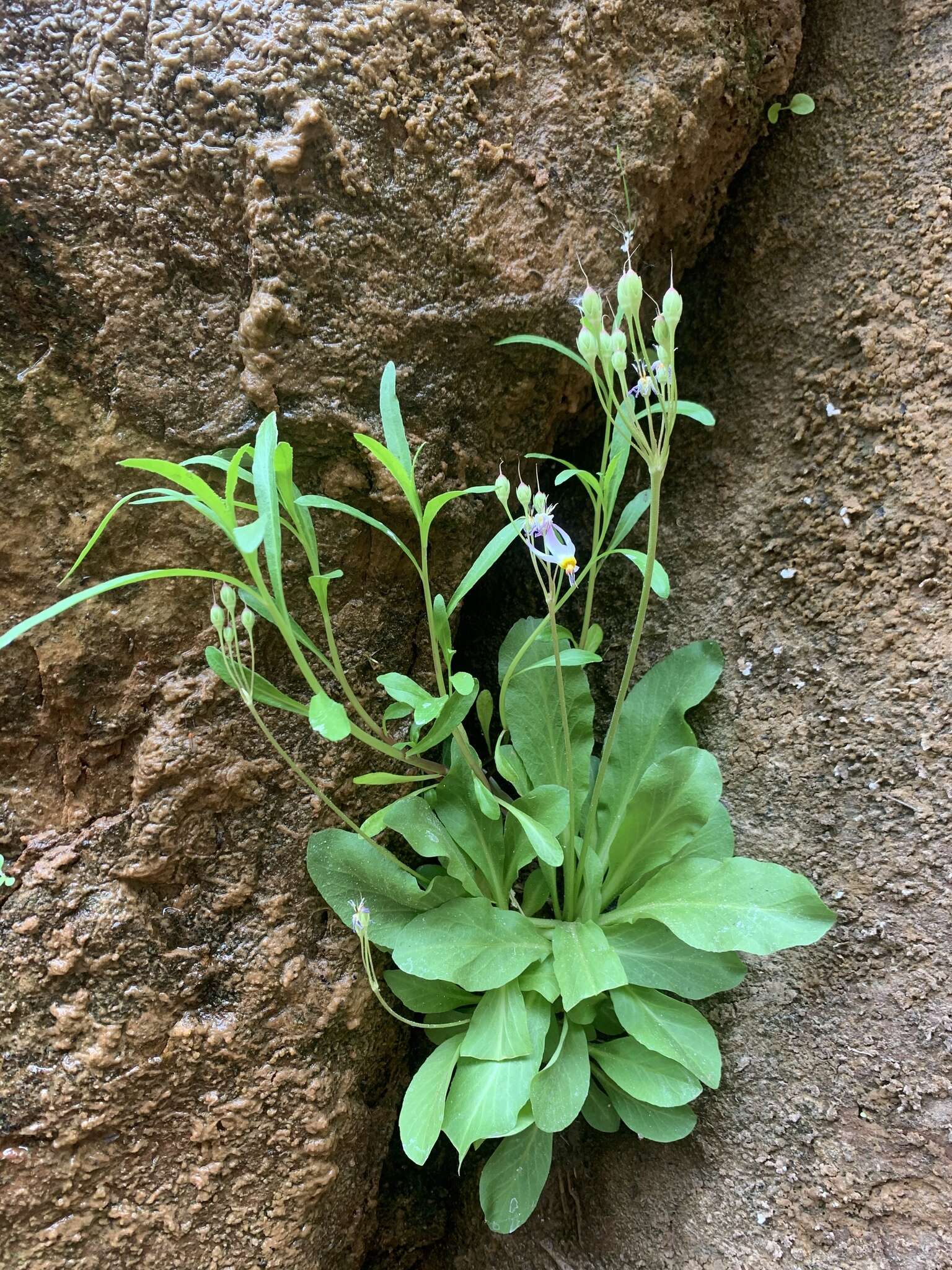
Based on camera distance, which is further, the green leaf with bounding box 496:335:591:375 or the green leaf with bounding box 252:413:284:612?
the green leaf with bounding box 496:335:591:375

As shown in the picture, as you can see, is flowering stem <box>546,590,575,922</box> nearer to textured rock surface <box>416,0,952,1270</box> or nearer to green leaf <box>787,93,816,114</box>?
textured rock surface <box>416,0,952,1270</box>

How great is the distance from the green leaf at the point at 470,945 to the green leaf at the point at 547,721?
0.20 metres

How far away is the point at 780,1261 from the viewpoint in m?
0.96

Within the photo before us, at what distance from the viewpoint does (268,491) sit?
2.41 feet

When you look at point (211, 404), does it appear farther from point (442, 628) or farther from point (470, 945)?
point (470, 945)

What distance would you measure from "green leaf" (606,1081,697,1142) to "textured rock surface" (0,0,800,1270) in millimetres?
386

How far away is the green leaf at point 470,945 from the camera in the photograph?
0.94m

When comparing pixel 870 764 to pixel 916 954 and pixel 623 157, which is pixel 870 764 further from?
pixel 623 157

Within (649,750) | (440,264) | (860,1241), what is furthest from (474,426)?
(860,1241)

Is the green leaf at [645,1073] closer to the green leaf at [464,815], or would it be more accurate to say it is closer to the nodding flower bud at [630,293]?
the green leaf at [464,815]

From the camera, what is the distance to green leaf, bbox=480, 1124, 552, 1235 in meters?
0.98

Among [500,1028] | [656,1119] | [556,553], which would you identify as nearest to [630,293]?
[556,553]

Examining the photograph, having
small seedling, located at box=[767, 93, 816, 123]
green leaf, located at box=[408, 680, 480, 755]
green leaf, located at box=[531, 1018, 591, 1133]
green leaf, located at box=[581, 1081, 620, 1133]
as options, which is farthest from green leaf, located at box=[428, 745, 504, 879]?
small seedling, located at box=[767, 93, 816, 123]

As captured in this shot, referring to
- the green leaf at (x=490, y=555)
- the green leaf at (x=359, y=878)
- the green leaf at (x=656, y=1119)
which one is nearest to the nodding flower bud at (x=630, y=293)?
the green leaf at (x=490, y=555)
